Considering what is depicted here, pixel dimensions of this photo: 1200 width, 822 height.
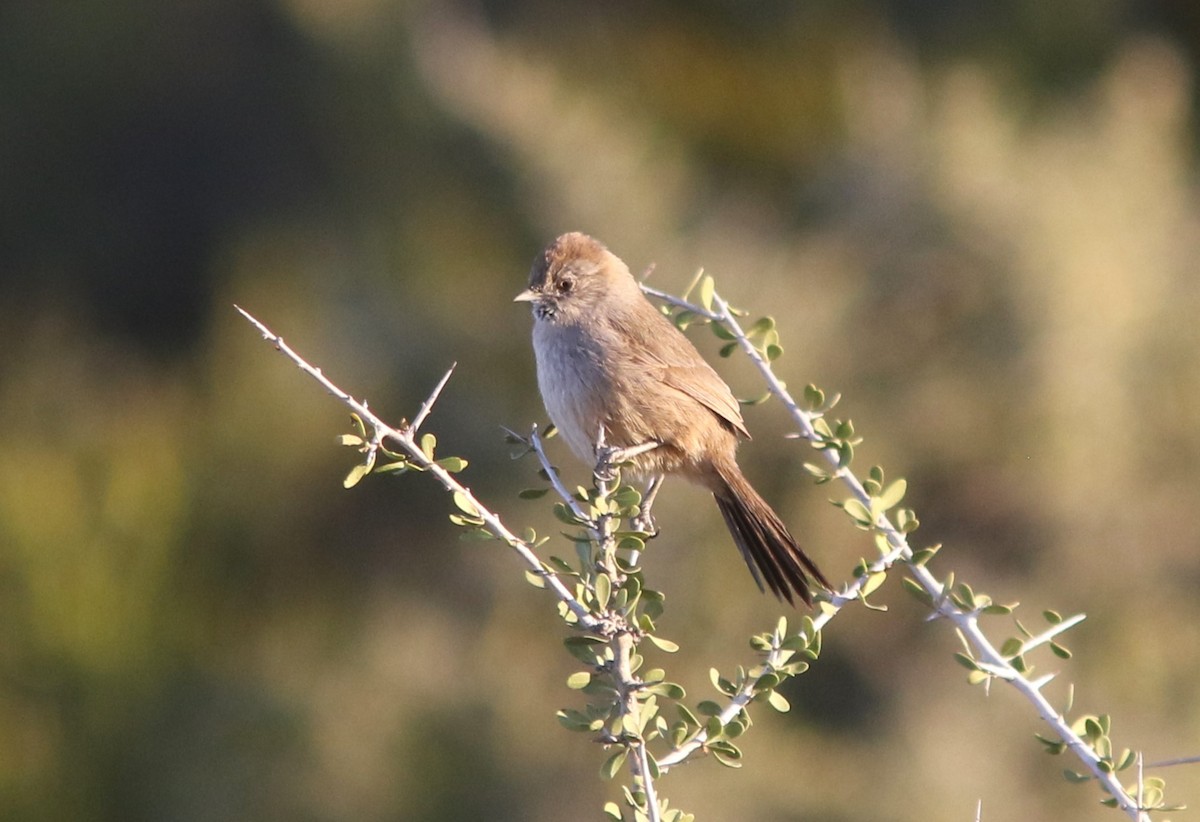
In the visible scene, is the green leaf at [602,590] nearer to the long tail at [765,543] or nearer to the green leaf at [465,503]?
the green leaf at [465,503]

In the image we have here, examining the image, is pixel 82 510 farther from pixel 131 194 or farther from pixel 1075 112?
pixel 131 194

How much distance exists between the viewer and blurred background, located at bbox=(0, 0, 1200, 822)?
25.4ft

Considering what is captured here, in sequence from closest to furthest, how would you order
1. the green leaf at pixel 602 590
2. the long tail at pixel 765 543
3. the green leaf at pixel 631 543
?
the green leaf at pixel 602 590
the green leaf at pixel 631 543
the long tail at pixel 765 543

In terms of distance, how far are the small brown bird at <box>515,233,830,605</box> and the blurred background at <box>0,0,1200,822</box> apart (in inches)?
99.9

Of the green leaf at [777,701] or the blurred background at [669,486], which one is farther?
the blurred background at [669,486]

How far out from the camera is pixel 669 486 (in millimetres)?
8031

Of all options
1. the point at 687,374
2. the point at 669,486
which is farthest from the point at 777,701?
the point at 669,486

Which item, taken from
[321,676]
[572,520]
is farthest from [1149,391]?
[572,520]

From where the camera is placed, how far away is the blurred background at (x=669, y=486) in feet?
25.4

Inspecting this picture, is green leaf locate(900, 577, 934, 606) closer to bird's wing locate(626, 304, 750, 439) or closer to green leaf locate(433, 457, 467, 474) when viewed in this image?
green leaf locate(433, 457, 467, 474)

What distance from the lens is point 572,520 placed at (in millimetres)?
3266

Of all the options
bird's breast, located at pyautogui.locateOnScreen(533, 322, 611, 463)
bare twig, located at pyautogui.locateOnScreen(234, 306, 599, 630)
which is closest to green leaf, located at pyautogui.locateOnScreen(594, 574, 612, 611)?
bare twig, located at pyautogui.locateOnScreen(234, 306, 599, 630)

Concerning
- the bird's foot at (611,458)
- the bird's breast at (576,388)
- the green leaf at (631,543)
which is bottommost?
the green leaf at (631,543)

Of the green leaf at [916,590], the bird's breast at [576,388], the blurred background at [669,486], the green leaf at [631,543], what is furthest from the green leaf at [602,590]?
the blurred background at [669,486]
